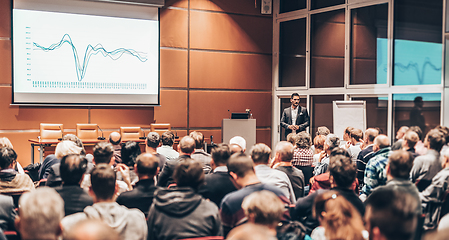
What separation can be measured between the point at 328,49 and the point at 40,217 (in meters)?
7.54

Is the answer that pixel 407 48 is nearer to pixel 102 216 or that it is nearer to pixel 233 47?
pixel 233 47

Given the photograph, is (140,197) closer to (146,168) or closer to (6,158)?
(146,168)

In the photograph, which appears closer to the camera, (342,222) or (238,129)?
(342,222)

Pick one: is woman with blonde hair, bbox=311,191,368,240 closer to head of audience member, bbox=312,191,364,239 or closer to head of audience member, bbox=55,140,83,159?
head of audience member, bbox=312,191,364,239

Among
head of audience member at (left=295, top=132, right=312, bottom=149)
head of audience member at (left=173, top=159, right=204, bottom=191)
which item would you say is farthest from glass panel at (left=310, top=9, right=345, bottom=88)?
head of audience member at (left=173, top=159, right=204, bottom=191)

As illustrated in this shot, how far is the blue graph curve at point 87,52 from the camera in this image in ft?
23.6

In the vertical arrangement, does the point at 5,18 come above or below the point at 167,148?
above

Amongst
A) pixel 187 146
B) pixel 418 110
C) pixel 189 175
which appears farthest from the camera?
pixel 418 110

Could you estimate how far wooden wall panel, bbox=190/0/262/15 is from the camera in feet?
27.9

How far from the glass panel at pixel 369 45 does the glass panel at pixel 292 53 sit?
129 centimetres

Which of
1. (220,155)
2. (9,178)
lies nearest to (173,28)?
(220,155)

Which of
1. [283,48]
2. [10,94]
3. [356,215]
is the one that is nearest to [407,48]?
[283,48]

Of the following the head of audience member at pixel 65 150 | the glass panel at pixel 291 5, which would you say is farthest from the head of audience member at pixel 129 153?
the glass panel at pixel 291 5

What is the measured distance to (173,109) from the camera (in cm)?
833
